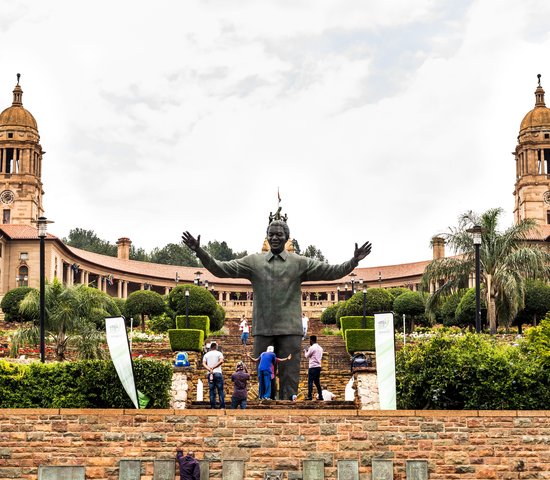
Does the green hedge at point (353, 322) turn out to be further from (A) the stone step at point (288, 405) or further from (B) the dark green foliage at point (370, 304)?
(A) the stone step at point (288, 405)

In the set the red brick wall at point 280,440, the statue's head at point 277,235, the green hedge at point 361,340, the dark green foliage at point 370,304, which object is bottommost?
the red brick wall at point 280,440

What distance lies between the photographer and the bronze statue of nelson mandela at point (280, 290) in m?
15.8

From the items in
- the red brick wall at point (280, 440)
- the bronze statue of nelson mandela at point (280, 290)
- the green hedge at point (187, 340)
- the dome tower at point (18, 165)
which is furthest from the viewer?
the dome tower at point (18, 165)

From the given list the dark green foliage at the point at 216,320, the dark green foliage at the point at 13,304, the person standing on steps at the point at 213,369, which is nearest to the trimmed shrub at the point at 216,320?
the dark green foliage at the point at 216,320

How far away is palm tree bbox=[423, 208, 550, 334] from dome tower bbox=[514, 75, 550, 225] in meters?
49.9

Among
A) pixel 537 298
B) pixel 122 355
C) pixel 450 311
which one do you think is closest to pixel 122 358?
pixel 122 355

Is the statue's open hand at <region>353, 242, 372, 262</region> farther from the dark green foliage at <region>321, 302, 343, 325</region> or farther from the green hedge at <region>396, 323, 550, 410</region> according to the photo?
the dark green foliage at <region>321, 302, 343, 325</region>

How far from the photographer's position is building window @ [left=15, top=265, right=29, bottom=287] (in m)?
69.7

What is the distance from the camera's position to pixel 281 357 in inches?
626

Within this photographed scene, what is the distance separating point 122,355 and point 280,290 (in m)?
2.66

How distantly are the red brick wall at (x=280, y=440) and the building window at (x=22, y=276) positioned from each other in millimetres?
57170

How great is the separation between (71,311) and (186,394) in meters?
6.82

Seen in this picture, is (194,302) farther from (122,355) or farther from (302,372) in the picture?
(122,355)

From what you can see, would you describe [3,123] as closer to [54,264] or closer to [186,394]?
[54,264]
